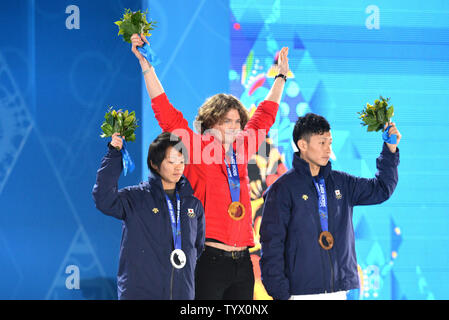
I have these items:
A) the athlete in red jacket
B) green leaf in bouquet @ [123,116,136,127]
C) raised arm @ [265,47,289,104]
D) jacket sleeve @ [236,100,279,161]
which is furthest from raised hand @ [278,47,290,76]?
green leaf in bouquet @ [123,116,136,127]

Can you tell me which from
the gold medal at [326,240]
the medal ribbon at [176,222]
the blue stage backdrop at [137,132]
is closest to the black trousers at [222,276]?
the medal ribbon at [176,222]

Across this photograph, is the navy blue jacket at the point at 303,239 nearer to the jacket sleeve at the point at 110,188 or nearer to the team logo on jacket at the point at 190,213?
the team logo on jacket at the point at 190,213

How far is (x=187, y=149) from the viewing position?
11.2 feet

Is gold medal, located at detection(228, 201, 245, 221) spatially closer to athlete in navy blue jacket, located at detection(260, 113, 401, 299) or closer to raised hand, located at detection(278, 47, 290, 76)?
athlete in navy blue jacket, located at detection(260, 113, 401, 299)

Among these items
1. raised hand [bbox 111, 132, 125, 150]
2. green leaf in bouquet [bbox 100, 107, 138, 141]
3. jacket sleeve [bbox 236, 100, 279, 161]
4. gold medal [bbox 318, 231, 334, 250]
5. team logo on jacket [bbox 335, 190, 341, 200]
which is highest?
jacket sleeve [bbox 236, 100, 279, 161]

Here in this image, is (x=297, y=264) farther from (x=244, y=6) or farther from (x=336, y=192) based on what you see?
(x=244, y=6)

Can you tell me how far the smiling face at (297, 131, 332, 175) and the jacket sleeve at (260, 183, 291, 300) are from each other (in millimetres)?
247

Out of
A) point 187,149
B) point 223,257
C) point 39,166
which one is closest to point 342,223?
point 223,257

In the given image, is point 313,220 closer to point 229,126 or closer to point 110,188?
point 229,126

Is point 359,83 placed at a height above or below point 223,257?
above

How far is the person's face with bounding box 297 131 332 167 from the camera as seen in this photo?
132 inches

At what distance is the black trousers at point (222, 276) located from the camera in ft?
10.7

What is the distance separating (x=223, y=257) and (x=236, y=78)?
1948mm

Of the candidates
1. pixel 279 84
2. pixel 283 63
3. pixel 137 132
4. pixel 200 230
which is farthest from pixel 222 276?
pixel 137 132
